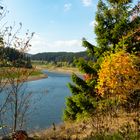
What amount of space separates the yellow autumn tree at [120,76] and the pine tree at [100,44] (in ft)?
14.1

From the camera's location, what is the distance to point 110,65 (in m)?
22.1

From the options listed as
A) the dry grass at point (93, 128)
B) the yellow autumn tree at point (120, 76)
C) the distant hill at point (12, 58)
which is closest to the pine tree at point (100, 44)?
the yellow autumn tree at point (120, 76)

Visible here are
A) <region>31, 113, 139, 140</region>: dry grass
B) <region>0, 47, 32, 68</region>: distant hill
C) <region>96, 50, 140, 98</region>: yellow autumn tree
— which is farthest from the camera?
<region>96, 50, 140, 98</region>: yellow autumn tree

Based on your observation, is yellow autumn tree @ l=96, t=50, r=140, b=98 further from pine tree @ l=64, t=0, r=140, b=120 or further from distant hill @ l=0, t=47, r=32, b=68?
distant hill @ l=0, t=47, r=32, b=68

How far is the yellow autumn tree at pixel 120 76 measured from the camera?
2127 cm

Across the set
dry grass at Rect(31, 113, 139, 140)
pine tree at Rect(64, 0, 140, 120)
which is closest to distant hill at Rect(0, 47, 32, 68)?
dry grass at Rect(31, 113, 139, 140)

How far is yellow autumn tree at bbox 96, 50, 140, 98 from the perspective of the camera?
69.8ft

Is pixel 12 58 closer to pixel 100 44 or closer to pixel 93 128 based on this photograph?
pixel 93 128

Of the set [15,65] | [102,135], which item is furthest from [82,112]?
[102,135]

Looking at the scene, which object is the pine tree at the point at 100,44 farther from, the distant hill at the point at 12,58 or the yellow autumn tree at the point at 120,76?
the distant hill at the point at 12,58

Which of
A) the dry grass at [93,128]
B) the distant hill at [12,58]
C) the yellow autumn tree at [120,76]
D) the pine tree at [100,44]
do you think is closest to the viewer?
the dry grass at [93,128]

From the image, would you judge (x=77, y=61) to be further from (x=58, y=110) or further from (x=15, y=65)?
(x=58, y=110)

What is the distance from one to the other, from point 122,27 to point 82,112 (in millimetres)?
7244

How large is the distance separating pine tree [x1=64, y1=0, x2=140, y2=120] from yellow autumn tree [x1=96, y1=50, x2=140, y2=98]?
4300mm
